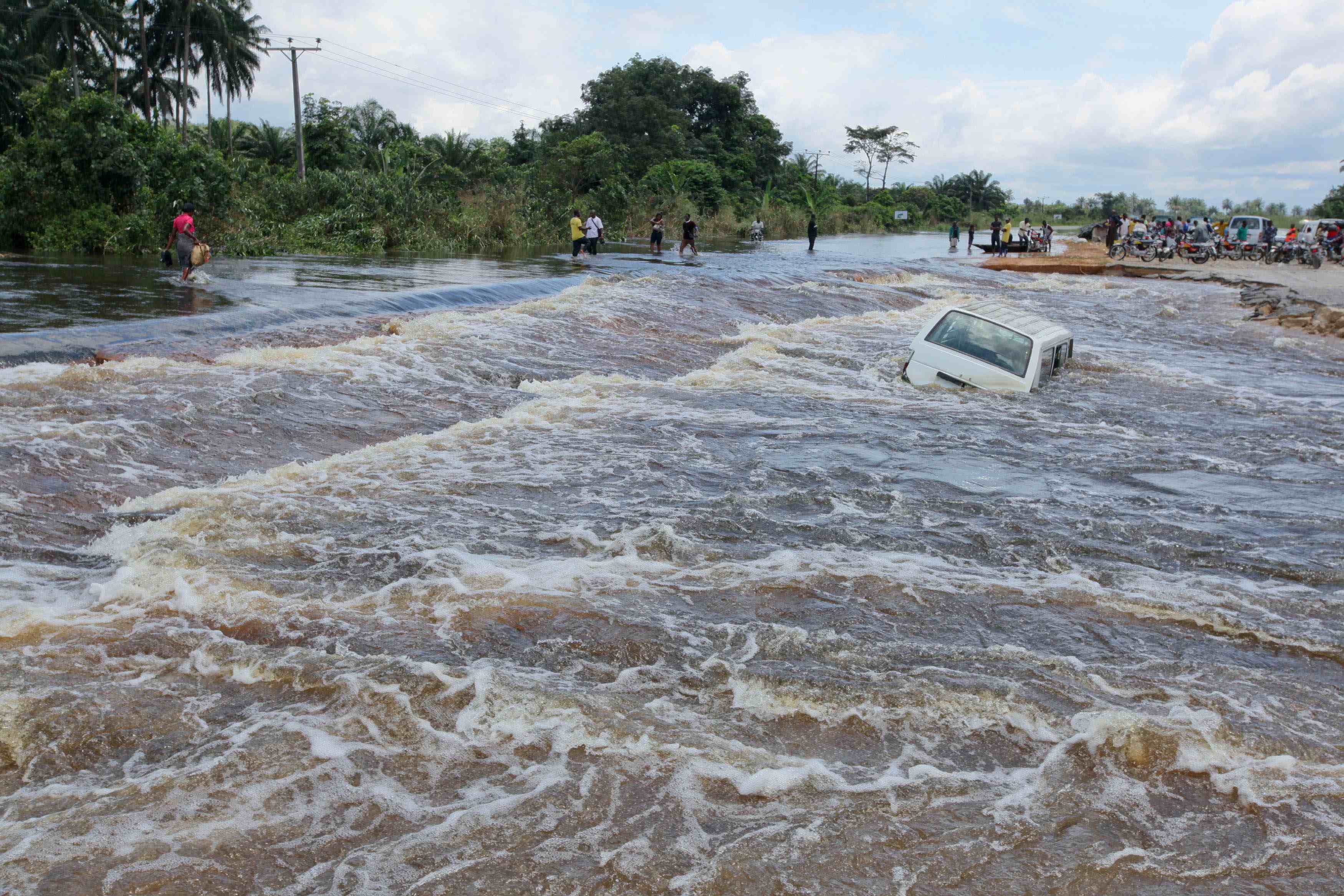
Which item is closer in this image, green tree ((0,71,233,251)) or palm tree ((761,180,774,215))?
green tree ((0,71,233,251))

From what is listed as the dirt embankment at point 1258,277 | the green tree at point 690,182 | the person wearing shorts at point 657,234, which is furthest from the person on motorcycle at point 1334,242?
the green tree at point 690,182

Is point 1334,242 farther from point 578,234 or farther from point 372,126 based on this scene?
point 372,126

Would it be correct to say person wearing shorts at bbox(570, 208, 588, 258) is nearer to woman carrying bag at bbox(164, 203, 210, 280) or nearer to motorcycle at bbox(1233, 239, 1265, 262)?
woman carrying bag at bbox(164, 203, 210, 280)

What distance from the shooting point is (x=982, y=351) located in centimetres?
1201

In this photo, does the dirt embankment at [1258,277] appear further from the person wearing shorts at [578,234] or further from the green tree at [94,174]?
the green tree at [94,174]

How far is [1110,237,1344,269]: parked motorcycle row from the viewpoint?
119 ft

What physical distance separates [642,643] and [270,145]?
175 feet

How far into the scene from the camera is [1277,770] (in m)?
3.97

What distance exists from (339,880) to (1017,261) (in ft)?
126

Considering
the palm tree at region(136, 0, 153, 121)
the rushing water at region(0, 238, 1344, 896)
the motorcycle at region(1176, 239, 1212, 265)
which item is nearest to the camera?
the rushing water at region(0, 238, 1344, 896)

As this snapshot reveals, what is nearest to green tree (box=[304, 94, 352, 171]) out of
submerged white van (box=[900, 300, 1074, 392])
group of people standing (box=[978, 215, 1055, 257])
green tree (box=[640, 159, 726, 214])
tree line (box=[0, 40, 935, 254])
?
tree line (box=[0, 40, 935, 254])

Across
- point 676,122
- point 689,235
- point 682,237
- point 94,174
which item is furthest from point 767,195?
point 94,174

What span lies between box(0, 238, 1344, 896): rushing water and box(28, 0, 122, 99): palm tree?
135 ft

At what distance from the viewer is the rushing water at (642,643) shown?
11.2ft
